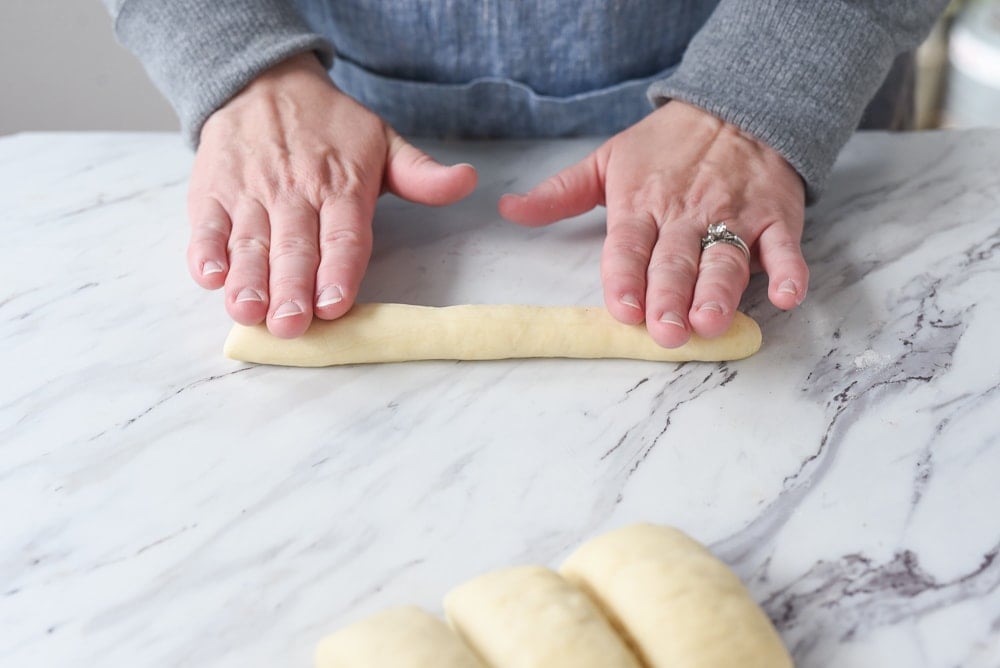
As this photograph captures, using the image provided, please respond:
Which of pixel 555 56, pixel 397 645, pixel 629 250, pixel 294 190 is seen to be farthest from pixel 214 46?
pixel 397 645

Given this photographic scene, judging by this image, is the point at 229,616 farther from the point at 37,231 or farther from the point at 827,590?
the point at 37,231

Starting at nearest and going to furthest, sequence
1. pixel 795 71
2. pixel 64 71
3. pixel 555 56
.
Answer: pixel 795 71 < pixel 555 56 < pixel 64 71

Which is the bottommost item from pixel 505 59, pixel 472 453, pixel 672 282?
pixel 472 453

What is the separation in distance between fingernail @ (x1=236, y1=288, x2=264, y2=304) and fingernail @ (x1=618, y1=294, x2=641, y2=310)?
0.40 m

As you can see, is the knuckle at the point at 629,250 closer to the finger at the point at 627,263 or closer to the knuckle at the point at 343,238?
the finger at the point at 627,263

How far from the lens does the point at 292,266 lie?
101 centimetres

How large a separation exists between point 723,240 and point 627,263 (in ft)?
0.40

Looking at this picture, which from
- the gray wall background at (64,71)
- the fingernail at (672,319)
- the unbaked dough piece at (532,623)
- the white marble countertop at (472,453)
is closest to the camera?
the unbaked dough piece at (532,623)

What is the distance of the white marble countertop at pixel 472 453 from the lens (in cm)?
77

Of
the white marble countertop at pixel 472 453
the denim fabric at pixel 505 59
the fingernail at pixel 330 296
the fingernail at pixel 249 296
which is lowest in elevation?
the white marble countertop at pixel 472 453

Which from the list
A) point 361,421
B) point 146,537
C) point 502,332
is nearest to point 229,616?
point 146,537

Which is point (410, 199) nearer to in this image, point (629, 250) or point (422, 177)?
point (422, 177)

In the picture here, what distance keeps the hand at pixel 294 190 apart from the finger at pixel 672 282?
262 millimetres

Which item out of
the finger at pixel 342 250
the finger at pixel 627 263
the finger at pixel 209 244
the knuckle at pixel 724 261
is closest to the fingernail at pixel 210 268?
the finger at pixel 209 244
